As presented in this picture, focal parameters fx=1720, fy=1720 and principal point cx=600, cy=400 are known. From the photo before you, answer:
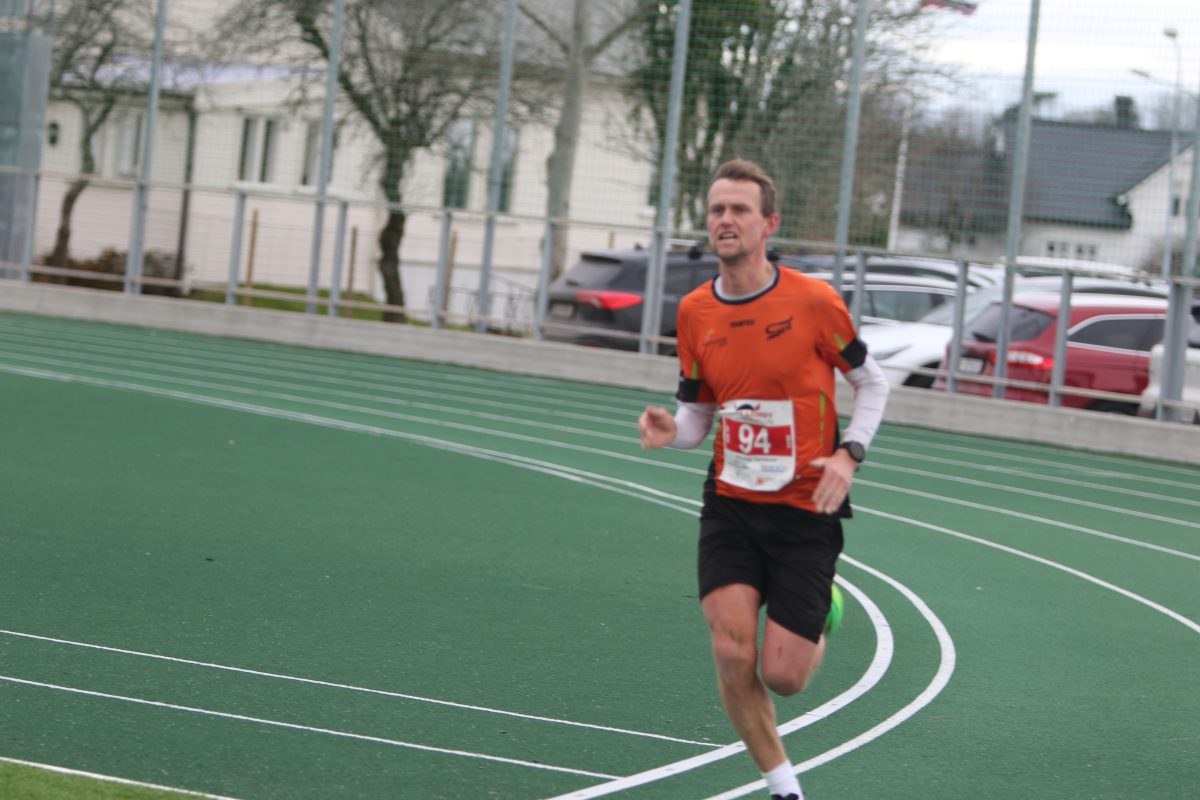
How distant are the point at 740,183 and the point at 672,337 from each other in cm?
1567

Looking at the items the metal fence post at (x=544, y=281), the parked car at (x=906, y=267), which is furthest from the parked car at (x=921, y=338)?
the metal fence post at (x=544, y=281)

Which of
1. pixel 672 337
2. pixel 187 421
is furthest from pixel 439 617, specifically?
pixel 672 337

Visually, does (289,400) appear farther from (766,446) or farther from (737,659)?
(737,659)

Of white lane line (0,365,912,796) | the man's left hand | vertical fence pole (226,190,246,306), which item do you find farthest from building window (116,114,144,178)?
the man's left hand

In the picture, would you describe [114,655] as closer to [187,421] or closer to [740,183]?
[740,183]

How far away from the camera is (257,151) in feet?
81.8

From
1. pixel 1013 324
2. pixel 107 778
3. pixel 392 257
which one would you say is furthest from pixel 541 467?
pixel 392 257

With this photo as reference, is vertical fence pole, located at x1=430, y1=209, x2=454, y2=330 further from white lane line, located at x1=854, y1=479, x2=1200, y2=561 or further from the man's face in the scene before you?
the man's face

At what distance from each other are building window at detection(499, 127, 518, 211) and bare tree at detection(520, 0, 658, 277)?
0.58 meters

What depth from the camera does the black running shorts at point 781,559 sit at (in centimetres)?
541

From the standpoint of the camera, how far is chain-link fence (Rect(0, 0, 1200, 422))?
1853 cm

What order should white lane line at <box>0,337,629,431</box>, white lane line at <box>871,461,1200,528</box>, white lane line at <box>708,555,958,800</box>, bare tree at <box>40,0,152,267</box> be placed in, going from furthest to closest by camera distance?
bare tree at <box>40,0,152,267</box>, white lane line at <box>0,337,629,431</box>, white lane line at <box>871,461,1200,528</box>, white lane line at <box>708,555,958,800</box>

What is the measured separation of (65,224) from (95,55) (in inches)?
122

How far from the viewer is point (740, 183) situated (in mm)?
5398
